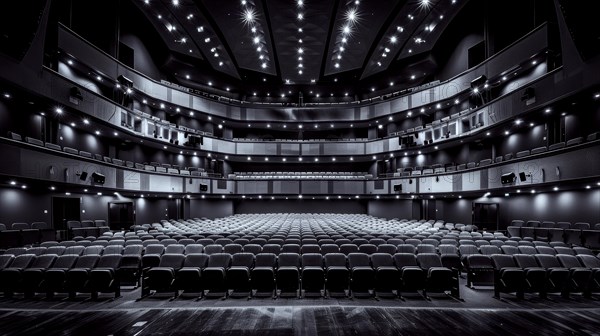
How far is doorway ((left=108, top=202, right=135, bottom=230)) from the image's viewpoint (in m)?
17.5

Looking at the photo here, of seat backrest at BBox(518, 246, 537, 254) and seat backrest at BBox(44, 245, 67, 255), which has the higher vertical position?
seat backrest at BBox(44, 245, 67, 255)

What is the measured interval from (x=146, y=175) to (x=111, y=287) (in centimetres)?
1331

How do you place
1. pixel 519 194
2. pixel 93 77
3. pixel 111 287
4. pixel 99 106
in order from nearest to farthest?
pixel 111 287, pixel 99 106, pixel 519 194, pixel 93 77

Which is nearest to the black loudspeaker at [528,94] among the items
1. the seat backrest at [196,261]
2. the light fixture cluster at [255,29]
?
the light fixture cluster at [255,29]

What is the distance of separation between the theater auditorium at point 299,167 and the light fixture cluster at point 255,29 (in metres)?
0.19

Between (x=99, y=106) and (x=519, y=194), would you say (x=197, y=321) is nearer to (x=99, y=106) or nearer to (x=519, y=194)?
(x=99, y=106)

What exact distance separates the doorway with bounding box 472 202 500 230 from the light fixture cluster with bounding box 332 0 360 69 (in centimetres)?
1325

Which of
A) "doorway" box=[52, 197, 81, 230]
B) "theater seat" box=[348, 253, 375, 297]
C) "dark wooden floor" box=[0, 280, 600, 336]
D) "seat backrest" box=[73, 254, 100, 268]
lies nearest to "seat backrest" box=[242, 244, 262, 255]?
"dark wooden floor" box=[0, 280, 600, 336]

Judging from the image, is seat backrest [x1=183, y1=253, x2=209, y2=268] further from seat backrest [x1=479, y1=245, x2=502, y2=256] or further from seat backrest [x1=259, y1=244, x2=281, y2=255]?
seat backrest [x1=479, y1=245, x2=502, y2=256]

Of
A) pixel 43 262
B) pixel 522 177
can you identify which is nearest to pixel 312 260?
pixel 43 262

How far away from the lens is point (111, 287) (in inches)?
216

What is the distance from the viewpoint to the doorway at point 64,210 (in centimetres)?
1393

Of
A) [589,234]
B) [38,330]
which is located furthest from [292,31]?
[38,330]

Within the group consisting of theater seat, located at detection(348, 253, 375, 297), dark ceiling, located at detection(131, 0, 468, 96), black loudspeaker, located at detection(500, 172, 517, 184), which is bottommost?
theater seat, located at detection(348, 253, 375, 297)
